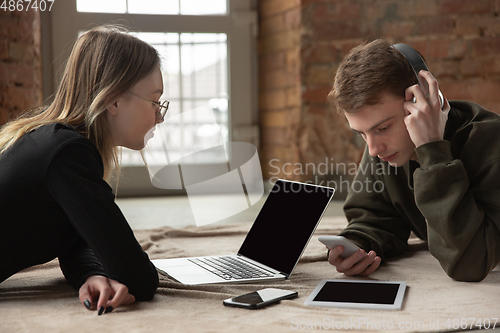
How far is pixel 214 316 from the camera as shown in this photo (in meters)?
1.00

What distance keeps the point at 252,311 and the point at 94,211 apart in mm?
382

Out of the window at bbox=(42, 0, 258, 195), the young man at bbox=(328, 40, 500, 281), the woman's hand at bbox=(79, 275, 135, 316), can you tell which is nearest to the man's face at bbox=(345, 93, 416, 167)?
the young man at bbox=(328, 40, 500, 281)

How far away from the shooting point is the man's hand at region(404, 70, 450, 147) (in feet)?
3.84

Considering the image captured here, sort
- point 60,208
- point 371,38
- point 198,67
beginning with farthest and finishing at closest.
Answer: point 198,67 < point 371,38 < point 60,208

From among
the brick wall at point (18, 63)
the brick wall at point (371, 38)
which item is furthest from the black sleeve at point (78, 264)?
the brick wall at point (371, 38)

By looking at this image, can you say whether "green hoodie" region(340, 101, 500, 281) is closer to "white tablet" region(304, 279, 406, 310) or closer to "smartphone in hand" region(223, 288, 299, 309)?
"white tablet" region(304, 279, 406, 310)

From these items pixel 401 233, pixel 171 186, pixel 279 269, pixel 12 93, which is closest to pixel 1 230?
pixel 279 269

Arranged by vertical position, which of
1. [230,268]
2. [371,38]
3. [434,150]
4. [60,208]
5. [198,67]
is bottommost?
[230,268]

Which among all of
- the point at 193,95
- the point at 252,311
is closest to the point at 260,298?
the point at 252,311

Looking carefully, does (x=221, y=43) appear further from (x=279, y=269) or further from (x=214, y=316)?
(x=214, y=316)

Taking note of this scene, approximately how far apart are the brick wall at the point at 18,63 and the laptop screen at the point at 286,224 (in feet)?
5.68

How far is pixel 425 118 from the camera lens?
3.84 feet

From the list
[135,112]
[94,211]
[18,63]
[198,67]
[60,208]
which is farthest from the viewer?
[198,67]

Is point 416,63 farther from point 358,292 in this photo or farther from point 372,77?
point 358,292
